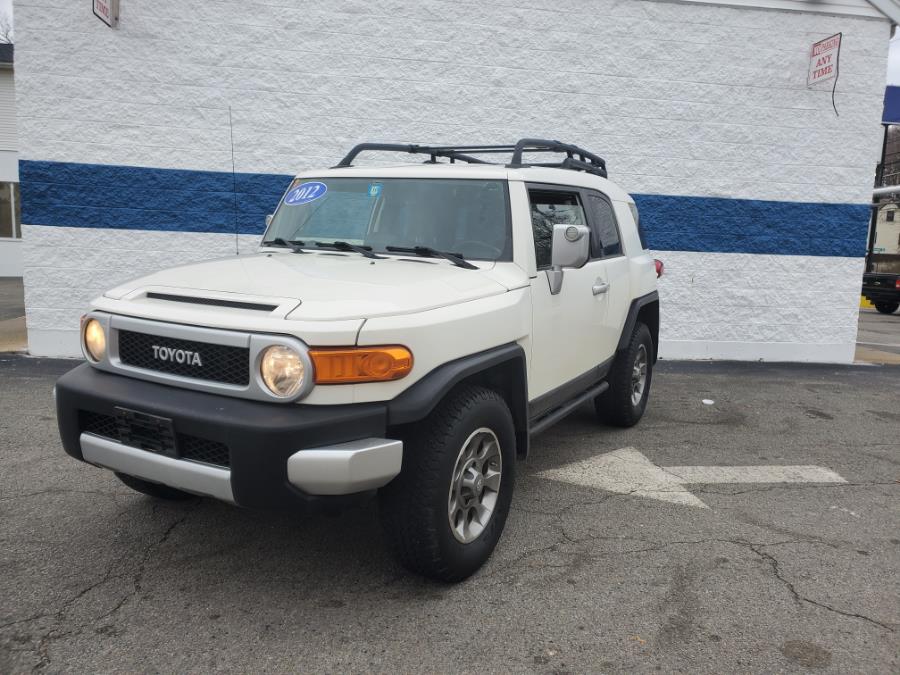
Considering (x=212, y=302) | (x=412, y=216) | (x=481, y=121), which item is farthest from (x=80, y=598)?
(x=481, y=121)

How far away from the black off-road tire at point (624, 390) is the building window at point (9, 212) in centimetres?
2060

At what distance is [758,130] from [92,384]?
832 centimetres

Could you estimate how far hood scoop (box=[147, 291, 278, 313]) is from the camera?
9.43ft

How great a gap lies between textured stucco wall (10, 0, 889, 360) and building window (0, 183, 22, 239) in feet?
50.0

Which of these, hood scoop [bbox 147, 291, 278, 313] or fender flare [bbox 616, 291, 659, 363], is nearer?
hood scoop [bbox 147, 291, 278, 313]

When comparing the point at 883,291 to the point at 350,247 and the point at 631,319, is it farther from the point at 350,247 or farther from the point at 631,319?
the point at 350,247

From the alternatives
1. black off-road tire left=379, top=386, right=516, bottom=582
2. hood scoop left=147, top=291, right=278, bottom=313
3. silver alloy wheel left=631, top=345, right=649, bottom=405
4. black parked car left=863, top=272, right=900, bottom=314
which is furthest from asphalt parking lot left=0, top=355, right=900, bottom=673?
black parked car left=863, top=272, right=900, bottom=314

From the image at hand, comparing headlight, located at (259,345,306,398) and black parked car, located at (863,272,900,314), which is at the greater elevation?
headlight, located at (259,345,306,398)

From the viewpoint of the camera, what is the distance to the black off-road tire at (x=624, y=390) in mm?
5500

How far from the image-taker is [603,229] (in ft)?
16.8

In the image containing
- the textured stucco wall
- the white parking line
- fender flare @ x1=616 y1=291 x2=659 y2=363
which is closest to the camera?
the white parking line

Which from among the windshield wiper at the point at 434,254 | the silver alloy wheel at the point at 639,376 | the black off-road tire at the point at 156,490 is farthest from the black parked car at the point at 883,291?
the black off-road tire at the point at 156,490

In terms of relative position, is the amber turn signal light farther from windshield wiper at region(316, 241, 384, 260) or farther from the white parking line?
the white parking line

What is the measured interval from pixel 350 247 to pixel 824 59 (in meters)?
7.31
